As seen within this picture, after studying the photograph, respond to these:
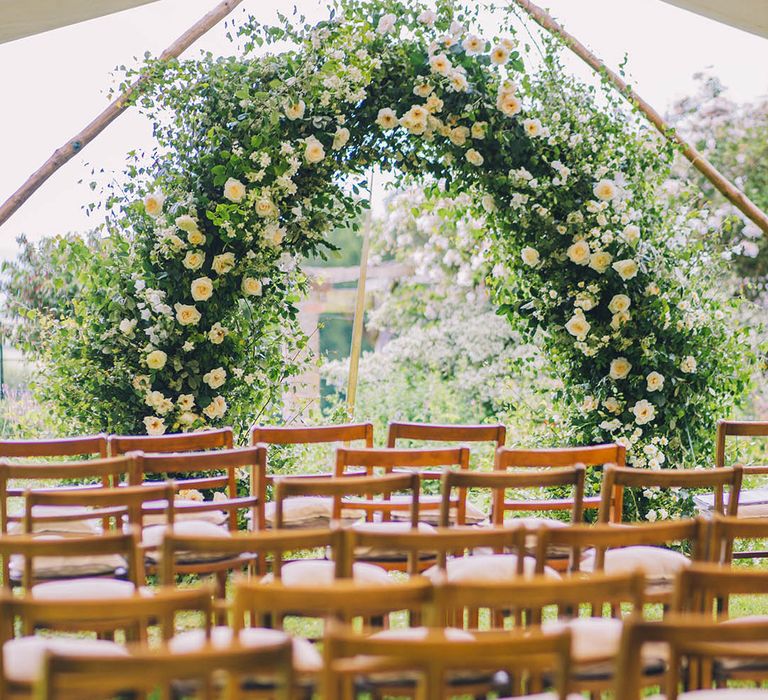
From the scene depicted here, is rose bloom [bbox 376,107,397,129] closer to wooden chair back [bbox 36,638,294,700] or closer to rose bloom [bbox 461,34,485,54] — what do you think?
rose bloom [bbox 461,34,485,54]

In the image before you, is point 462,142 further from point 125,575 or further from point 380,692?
point 380,692

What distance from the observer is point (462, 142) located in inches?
213

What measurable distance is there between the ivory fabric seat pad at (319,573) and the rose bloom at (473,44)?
3.20m

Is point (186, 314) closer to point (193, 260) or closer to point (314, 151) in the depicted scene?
point (193, 260)

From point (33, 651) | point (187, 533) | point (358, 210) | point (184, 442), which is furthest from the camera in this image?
point (358, 210)

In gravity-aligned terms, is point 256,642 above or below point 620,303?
below

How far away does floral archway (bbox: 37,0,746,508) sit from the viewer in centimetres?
521

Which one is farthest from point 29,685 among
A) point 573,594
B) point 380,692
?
point 573,594

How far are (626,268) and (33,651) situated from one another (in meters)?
3.87

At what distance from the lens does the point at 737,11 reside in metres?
5.30

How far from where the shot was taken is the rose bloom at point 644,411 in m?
5.45

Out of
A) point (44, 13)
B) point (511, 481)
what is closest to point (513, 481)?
point (511, 481)

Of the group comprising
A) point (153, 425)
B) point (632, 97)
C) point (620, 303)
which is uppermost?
point (632, 97)

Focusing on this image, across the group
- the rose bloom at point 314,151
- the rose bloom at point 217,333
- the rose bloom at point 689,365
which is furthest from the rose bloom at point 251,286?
the rose bloom at point 689,365
